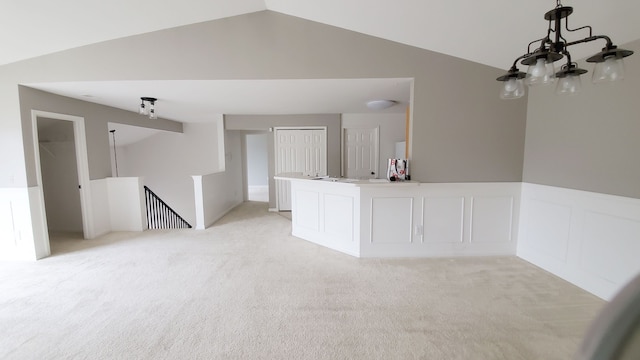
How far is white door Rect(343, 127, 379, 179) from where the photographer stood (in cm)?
597

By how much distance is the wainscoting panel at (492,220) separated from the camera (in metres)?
3.43

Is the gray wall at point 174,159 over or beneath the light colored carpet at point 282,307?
over

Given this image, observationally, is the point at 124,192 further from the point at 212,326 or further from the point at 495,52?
the point at 495,52

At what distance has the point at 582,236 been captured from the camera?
8.84 feet

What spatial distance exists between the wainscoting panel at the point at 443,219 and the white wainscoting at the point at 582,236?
807mm

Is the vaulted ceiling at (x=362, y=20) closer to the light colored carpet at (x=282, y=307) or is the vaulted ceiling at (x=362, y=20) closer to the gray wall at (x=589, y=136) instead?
the gray wall at (x=589, y=136)

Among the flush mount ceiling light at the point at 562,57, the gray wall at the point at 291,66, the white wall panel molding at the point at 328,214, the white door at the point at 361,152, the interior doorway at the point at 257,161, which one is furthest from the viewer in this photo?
the interior doorway at the point at 257,161

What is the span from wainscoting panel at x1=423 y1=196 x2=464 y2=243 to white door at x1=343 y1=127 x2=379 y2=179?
2636 mm

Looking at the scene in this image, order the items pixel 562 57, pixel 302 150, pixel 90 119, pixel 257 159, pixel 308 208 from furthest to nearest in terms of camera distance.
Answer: pixel 257 159 → pixel 302 150 → pixel 90 119 → pixel 308 208 → pixel 562 57

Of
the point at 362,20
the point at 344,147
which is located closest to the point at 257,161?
the point at 344,147

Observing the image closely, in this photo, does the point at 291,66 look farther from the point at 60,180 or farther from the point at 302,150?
the point at 60,180

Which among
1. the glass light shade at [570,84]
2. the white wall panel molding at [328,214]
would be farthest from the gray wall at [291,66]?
the glass light shade at [570,84]

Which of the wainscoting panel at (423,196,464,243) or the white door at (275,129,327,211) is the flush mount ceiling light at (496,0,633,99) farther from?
the white door at (275,129,327,211)

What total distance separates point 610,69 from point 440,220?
2.25 meters
